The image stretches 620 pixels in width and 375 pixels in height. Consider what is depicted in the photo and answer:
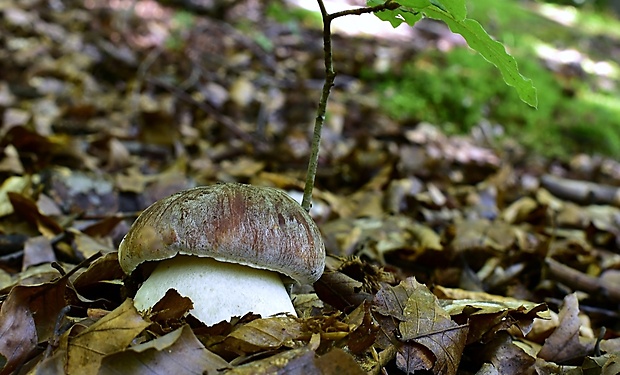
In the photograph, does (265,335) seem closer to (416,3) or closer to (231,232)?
(231,232)

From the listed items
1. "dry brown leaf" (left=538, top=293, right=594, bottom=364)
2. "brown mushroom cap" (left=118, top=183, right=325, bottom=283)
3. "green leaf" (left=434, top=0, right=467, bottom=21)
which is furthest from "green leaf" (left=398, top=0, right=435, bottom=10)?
"dry brown leaf" (left=538, top=293, right=594, bottom=364)

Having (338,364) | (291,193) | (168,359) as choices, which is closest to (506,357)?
(338,364)

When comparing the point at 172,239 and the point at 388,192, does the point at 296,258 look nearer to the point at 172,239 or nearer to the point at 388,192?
the point at 172,239

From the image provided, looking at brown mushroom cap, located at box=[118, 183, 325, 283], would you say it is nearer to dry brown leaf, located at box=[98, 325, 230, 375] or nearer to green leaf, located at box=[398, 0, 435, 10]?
dry brown leaf, located at box=[98, 325, 230, 375]

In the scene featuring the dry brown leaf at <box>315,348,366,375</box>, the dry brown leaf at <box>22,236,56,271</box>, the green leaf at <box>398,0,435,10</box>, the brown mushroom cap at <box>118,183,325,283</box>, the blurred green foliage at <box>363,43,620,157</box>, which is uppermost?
the green leaf at <box>398,0,435,10</box>

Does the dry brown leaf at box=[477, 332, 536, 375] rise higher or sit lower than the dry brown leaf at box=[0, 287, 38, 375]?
higher
